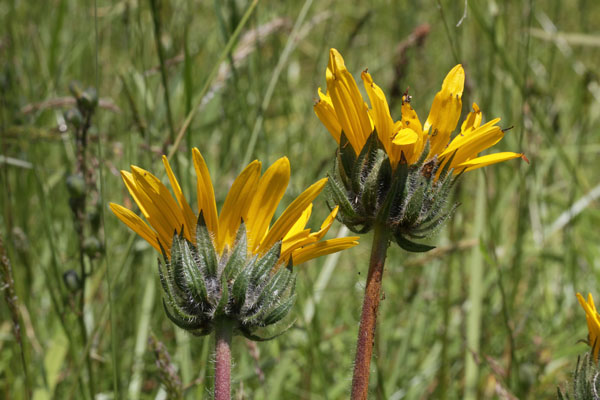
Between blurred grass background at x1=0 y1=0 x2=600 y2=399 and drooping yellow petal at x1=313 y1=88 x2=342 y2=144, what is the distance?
33cm

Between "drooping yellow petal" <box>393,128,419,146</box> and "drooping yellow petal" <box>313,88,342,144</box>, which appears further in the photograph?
"drooping yellow petal" <box>313,88,342,144</box>

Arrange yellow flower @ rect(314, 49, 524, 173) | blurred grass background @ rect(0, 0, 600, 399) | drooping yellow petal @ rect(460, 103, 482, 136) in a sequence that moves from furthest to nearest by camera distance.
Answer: blurred grass background @ rect(0, 0, 600, 399)
drooping yellow petal @ rect(460, 103, 482, 136)
yellow flower @ rect(314, 49, 524, 173)

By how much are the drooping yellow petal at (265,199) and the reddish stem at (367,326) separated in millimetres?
213

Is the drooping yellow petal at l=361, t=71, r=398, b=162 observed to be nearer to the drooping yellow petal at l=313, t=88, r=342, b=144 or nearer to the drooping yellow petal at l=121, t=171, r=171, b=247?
the drooping yellow petal at l=313, t=88, r=342, b=144

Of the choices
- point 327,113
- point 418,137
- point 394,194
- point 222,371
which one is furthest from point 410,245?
point 222,371

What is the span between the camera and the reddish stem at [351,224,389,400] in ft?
3.86

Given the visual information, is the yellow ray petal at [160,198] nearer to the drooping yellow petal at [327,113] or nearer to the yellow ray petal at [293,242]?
the yellow ray petal at [293,242]

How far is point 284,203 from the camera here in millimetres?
2594

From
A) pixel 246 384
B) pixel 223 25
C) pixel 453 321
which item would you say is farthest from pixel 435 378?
pixel 223 25

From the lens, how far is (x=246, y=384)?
2.24m

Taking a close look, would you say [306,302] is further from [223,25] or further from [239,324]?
[239,324]

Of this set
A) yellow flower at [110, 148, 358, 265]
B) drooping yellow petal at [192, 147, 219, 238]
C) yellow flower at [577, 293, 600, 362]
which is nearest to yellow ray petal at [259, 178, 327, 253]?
yellow flower at [110, 148, 358, 265]

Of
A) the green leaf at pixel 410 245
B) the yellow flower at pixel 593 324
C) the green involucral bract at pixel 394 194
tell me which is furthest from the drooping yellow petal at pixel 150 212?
the yellow flower at pixel 593 324

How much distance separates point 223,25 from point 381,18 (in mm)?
2379
